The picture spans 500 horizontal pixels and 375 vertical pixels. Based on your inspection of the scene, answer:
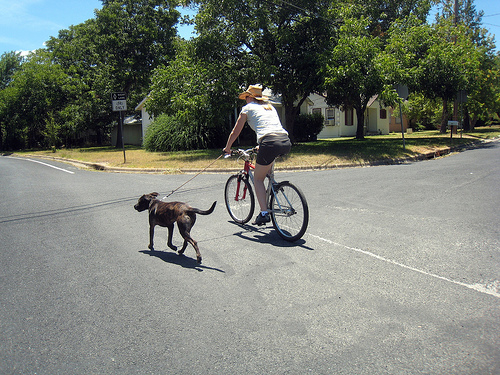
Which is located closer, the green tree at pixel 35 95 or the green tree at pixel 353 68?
the green tree at pixel 353 68

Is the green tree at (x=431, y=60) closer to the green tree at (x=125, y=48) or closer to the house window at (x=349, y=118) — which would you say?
the house window at (x=349, y=118)

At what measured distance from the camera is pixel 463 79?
2166 cm

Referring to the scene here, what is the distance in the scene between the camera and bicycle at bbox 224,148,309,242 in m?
5.29

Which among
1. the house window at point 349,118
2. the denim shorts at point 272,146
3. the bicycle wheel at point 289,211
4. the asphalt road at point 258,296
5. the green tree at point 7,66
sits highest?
the green tree at point 7,66

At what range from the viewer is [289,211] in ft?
17.7

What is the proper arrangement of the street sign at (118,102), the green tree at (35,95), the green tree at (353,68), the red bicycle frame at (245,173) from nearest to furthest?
1. the red bicycle frame at (245,173)
2. the green tree at (353,68)
3. the street sign at (118,102)
4. the green tree at (35,95)

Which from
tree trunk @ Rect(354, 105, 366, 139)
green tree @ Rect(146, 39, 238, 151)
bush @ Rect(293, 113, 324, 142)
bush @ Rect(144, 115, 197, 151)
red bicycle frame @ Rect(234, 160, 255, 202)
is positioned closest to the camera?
red bicycle frame @ Rect(234, 160, 255, 202)

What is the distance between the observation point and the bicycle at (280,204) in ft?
17.3

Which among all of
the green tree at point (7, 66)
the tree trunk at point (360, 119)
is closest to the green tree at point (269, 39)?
the tree trunk at point (360, 119)

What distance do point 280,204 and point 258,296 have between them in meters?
1.90

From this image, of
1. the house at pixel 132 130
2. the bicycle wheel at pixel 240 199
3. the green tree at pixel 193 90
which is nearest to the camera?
the bicycle wheel at pixel 240 199

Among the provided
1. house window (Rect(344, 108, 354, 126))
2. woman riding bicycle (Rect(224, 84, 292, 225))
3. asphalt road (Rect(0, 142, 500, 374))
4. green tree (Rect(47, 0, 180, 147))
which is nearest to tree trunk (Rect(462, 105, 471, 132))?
house window (Rect(344, 108, 354, 126))

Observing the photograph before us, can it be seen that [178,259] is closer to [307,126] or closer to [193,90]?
[193,90]

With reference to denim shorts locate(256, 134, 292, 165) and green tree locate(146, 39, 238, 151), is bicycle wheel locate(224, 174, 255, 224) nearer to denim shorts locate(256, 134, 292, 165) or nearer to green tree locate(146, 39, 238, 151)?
denim shorts locate(256, 134, 292, 165)
